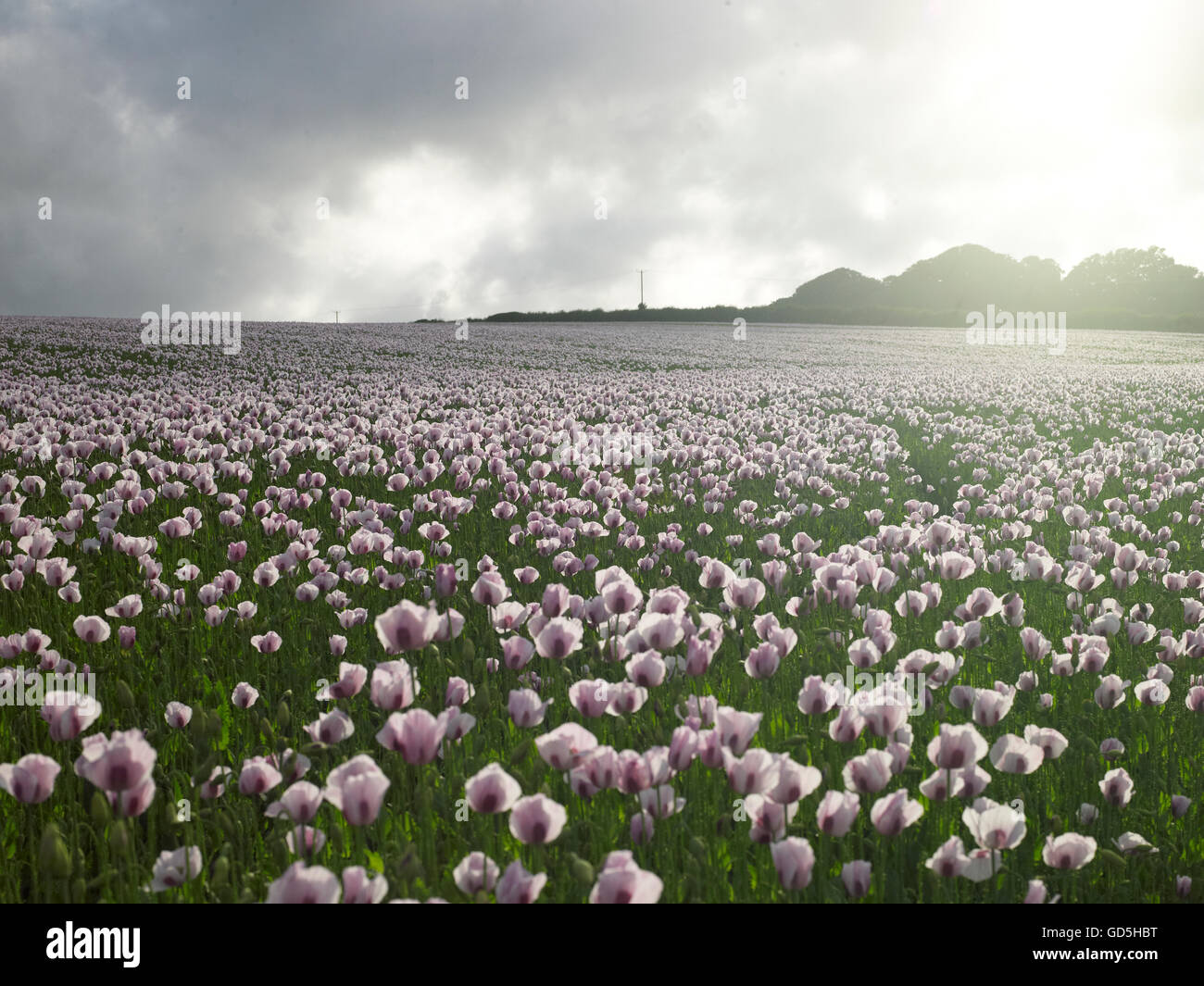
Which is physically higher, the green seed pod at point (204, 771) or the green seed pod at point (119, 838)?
the green seed pod at point (119, 838)

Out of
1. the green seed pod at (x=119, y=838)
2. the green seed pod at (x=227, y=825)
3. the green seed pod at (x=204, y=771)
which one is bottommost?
the green seed pod at (x=227, y=825)

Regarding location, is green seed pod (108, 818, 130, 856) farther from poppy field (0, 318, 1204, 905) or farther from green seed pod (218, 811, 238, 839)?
green seed pod (218, 811, 238, 839)

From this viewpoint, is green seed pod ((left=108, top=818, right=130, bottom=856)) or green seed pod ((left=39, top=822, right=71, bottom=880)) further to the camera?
green seed pod ((left=108, top=818, right=130, bottom=856))

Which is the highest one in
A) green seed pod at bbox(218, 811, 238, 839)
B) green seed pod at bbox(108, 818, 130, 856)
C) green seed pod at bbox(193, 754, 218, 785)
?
green seed pod at bbox(108, 818, 130, 856)

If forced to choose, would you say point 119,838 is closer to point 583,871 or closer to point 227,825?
point 227,825

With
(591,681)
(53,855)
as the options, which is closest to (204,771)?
(53,855)

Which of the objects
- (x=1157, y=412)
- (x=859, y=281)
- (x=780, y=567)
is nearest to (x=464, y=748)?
(x=780, y=567)

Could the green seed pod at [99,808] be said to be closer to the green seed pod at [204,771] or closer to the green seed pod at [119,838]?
the green seed pod at [119,838]

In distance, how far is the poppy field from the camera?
7.27 ft

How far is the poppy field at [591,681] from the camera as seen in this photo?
7.27 ft

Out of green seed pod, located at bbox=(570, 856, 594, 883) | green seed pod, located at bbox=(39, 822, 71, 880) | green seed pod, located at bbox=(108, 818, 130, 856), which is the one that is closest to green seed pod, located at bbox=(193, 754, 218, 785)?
green seed pod, located at bbox=(108, 818, 130, 856)

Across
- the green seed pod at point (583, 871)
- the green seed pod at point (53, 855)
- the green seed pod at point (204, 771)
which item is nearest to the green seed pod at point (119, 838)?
the green seed pod at point (53, 855)

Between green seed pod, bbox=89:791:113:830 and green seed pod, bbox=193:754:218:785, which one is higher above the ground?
green seed pod, bbox=89:791:113:830
